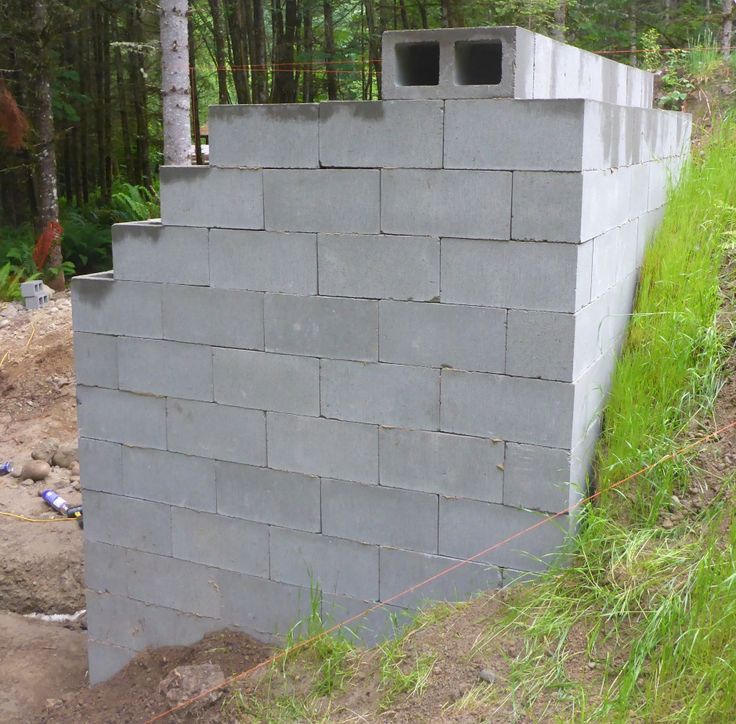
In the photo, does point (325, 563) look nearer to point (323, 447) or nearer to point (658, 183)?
point (323, 447)

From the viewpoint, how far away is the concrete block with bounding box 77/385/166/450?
4906 mm

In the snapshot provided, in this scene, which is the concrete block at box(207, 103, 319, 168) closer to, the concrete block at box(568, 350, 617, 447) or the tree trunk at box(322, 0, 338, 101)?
the concrete block at box(568, 350, 617, 447)

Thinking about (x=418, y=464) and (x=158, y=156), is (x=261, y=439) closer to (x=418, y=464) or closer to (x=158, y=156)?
(x=418, y=464)

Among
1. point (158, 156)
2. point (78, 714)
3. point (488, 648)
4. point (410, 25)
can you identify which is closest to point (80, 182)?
point (158, 156)

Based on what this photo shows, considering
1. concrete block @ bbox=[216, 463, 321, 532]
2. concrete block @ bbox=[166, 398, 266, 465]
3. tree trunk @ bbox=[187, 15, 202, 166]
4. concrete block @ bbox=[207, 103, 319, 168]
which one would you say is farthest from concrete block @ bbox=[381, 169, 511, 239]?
tree trunk @ bbox=[187, 15, 202, 166]

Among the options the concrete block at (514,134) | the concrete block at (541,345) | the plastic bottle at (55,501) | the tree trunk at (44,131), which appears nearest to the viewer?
the concrete block at (514,134)

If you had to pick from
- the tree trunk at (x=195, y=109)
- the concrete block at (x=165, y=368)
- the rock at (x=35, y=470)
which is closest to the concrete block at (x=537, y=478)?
the concrete block at (x=165, y=368)

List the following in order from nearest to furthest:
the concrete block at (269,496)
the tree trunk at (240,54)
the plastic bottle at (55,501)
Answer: the concrete block at (269,496)
the plastic bottle at (55,501)
the tree trunk at (240,54)

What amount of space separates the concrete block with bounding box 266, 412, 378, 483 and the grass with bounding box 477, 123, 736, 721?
0.99 metres

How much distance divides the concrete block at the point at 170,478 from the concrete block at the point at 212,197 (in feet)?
4.28

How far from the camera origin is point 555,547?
4.01 metres

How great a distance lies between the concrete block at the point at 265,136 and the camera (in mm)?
4238

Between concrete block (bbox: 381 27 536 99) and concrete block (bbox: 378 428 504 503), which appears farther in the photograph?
concrete block (bbox: 378 428 504 503)

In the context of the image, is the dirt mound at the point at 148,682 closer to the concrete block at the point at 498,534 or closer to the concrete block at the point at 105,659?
the concrete block at the point at 105,659
